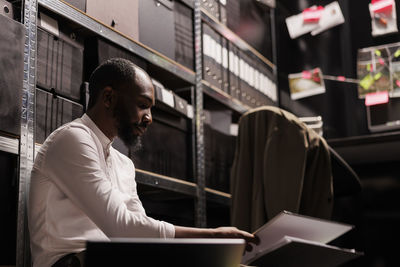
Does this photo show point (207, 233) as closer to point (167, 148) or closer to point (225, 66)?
point (167, 148)

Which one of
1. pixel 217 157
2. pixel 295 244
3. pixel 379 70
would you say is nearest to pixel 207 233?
pixel 295 244

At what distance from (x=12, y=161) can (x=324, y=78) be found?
2.44m

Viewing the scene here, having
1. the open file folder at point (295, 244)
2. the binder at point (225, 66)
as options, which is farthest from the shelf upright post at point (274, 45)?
the open file folder at point (295, 244)

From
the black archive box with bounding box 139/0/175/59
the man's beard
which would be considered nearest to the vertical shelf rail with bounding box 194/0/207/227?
the black archive box with bounding box 139/0/175/59

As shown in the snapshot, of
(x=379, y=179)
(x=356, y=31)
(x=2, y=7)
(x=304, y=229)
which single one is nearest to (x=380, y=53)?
(x=356, y=31)

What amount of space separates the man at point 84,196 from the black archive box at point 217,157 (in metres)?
1.11

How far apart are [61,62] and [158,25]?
2.14ft

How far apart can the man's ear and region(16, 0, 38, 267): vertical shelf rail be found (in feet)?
0.77

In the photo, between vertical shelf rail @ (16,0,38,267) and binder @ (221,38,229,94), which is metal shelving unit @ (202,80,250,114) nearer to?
binder @ (221,38,229,94)

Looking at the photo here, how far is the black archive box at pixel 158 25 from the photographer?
2.37m

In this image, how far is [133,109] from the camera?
5.66ft

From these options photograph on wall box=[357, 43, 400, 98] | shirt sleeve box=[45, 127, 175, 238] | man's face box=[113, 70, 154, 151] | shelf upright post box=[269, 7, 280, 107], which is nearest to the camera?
shirt sleeve box=[45, 127, 175, 238]

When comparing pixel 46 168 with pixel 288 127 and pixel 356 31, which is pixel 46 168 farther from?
pixel 356 31

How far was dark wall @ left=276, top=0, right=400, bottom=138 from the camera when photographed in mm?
3527
